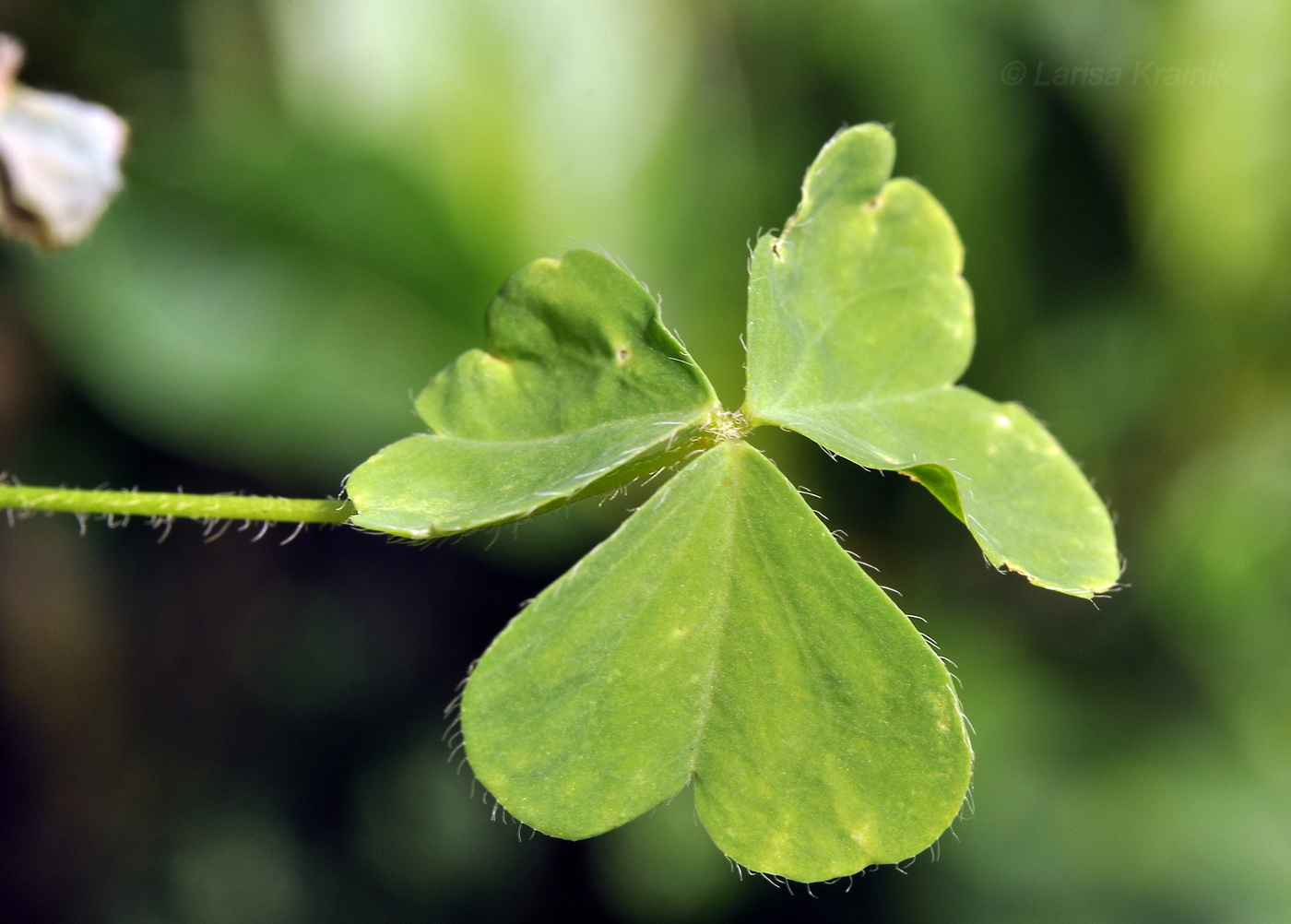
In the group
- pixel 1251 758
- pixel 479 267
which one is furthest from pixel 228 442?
pixel 1251 758

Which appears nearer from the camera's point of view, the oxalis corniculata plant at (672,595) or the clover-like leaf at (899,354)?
the oxalis corniculata plant at (672,595)

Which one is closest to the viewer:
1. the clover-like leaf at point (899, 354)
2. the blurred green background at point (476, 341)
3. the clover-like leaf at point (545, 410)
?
the clover-like leaf at point (545, 410)

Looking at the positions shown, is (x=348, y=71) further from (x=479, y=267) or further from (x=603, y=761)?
(x=603, y=761)

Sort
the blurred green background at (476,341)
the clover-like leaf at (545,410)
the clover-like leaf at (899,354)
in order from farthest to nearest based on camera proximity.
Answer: the blurred green background at (476,341) < the clover-like leaf at (899,354) < the clover-like leaf at (545,410)

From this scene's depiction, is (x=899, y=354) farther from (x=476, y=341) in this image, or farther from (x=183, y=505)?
(x=476, y=341)

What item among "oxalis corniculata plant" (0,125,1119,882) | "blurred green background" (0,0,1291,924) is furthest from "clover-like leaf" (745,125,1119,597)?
"blurred green background" (0,0,1291,924)

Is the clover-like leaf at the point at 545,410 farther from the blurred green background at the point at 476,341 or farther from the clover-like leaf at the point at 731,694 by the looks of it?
the blurred green background at the point at 476,341

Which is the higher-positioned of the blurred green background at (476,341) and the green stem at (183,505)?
the green stem at (183,505)

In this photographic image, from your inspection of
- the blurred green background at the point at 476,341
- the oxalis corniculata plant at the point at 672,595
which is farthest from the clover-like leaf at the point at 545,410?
the blurred green background at the point at 476,341
